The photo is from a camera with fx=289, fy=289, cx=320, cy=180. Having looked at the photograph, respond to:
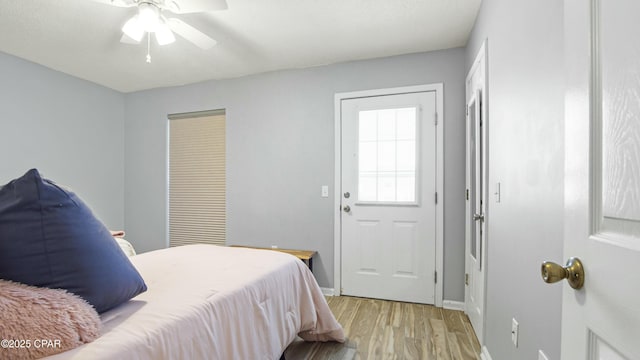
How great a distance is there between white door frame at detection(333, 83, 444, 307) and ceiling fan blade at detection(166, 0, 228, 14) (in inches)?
60.5

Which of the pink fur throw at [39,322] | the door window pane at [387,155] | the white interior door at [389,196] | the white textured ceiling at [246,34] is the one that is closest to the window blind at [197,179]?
the white textured ceiling at [246,34]

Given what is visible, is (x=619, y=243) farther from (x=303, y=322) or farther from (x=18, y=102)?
(x=18, y=102)

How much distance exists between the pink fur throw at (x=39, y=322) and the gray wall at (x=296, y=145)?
2434 mm

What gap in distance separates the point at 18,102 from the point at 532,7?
4.36 m

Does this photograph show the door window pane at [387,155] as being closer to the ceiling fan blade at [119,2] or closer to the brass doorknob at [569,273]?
the ceiling fan blade at [119,2]

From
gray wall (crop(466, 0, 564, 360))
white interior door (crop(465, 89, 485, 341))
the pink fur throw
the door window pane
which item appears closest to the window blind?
the door window pane

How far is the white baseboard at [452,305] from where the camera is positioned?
8.82 feet

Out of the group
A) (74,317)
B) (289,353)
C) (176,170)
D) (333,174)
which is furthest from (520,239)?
(176,170)

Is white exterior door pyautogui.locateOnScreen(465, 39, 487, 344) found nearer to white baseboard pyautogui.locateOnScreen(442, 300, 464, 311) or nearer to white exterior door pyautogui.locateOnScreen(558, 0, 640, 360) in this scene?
white baseboard pyautogui.locateOnScreen(442, 300, 464, 311)

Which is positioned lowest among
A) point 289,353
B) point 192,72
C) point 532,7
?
point 289,353

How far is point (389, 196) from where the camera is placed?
2.92 m

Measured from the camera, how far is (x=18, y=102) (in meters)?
2.97

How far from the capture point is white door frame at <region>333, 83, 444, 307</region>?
276cm

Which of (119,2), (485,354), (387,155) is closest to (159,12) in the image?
(119,2)
